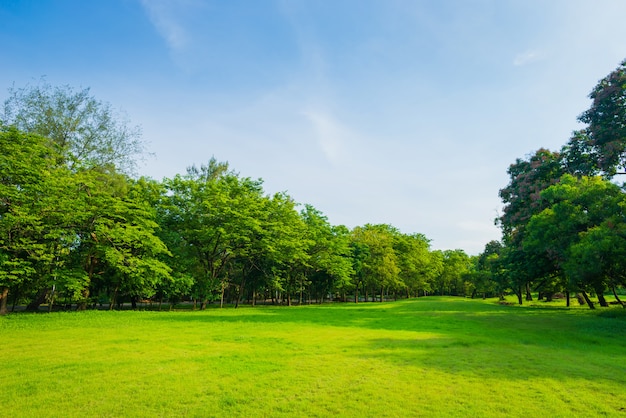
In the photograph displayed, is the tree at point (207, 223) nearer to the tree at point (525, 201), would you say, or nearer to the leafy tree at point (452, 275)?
the tree at point (525, 201)

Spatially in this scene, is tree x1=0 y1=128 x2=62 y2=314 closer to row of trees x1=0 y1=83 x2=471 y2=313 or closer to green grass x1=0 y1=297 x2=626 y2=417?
row of trees x1=0 y1=83 x2=471 y2=313

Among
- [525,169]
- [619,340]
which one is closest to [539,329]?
[619,340]

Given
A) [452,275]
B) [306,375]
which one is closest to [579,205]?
[306,375]

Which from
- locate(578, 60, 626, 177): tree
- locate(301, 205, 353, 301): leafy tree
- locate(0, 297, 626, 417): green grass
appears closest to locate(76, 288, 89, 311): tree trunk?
locate(0, 297, 626, 417): green grass

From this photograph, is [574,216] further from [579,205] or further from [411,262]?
[411,262]

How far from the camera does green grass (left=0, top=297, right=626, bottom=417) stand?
5875 millimetres

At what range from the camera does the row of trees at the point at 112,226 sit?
20.2 m

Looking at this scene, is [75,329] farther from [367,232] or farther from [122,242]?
[367,232]

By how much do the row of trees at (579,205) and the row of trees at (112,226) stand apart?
2088 cm

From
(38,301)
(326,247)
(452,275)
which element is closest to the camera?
(38,301)

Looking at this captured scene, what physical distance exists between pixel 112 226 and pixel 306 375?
2226 cm

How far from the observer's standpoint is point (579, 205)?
64.9 ft

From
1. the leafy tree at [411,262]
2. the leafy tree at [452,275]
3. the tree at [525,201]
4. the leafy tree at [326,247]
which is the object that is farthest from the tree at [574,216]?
the leafy tree at [452,275]

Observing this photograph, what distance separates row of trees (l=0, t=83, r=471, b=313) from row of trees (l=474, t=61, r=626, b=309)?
20.9 meters
